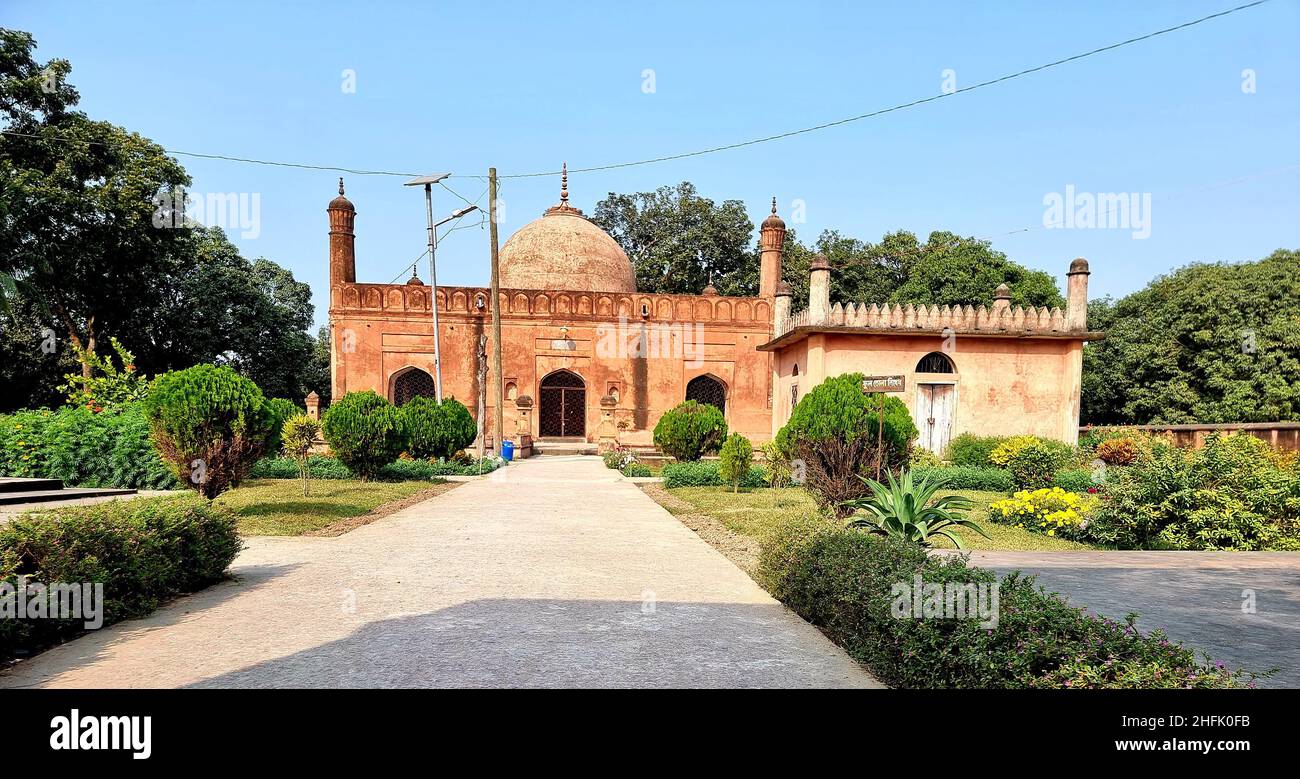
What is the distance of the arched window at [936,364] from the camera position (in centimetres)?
1898

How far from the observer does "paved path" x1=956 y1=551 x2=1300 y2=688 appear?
13.8 ft

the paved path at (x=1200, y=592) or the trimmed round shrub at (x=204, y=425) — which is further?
the trimmed round shrub at (x=204, y=425)

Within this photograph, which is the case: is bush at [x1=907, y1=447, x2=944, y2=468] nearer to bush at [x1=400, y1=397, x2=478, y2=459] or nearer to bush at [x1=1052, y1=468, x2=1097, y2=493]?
bush at [x1=1052, y1=468, x2=1097, y2=493]

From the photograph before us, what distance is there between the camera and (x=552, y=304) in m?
28.0

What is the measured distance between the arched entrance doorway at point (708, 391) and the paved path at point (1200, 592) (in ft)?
68.5

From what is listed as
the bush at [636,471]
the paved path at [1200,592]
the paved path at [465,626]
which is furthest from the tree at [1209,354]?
the paved path at [465,626]

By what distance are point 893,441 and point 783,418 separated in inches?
443

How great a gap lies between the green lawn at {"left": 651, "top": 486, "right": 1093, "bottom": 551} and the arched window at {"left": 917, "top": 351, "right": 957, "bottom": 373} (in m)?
5.51

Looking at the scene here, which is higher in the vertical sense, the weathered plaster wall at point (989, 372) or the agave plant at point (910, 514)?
the weathered plaster wall at point (989, 372)

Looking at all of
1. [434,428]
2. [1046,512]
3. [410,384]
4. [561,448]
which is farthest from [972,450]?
[410,384]

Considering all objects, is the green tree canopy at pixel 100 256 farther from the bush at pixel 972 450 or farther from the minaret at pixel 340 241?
the bush at pixel 972 450

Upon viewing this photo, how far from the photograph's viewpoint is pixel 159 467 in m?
13.2

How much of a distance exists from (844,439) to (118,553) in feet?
26.6
